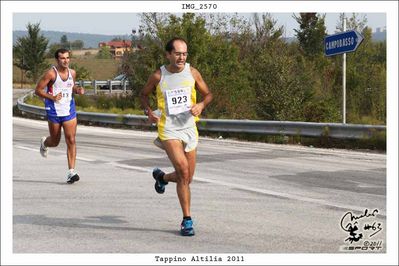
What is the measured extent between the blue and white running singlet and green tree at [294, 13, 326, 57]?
107 feet

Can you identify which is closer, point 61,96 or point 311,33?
point 61,96

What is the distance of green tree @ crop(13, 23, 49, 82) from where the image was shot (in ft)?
160

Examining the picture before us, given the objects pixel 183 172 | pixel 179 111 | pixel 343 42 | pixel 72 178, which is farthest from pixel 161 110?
pixel 343 42

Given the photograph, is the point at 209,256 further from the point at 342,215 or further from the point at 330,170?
the point at 330,170

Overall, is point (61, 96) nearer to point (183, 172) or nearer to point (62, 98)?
point (62, 98)

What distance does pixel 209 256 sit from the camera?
18.8 ft

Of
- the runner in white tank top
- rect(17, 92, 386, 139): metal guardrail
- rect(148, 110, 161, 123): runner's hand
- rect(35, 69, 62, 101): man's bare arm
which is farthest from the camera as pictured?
rect(17, 92, 386, 139): metal guardrail

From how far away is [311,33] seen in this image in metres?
42.3

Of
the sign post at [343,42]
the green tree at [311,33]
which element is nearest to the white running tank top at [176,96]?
the sign post at [343,42]

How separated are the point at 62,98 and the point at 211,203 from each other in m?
3.09

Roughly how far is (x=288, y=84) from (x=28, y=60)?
3330 centimetres

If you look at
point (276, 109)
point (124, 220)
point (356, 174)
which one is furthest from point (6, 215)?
point (276, 109)

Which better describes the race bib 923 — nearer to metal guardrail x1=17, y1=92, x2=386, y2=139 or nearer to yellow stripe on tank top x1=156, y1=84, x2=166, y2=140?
yellow stripe on tank top x1=156, y1=84, x2=166, y2=140

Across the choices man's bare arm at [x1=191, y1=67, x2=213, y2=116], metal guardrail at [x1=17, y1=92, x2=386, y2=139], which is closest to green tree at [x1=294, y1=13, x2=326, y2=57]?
metal guardrail at [x1=17, y1=92, x2=386, y2=139]
